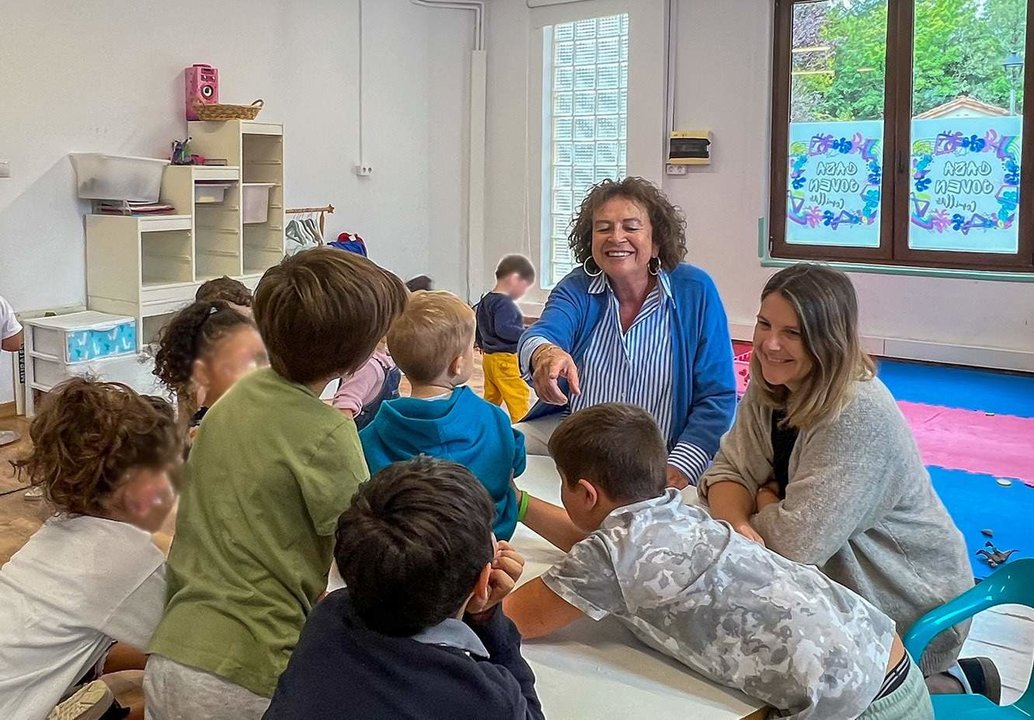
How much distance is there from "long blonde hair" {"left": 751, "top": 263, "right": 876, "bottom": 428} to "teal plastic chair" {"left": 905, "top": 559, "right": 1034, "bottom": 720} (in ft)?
1.09

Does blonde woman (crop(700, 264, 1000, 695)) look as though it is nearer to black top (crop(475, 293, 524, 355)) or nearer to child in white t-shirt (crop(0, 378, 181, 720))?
child in white t-shirt (crop(0, 378, 181, 720))

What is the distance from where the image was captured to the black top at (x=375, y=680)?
86 cm

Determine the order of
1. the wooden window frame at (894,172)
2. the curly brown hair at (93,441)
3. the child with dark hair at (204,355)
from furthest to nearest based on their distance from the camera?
the wooden window frame at (894,172) < the child with dark hair at (204,355) < the curly brown hair at (93,441)

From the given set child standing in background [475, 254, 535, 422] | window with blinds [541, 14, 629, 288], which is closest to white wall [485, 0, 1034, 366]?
window with blinds [541, 14, 629, 288]

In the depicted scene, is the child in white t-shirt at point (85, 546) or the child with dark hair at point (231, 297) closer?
the child in white t-shirt at point (85, 546)

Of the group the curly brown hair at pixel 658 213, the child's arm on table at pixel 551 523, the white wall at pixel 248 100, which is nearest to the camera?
the child's arm on table at pixel 551 523

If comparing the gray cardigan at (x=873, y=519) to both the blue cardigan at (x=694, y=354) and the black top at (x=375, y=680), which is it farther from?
the black top at (x=375, y=680)

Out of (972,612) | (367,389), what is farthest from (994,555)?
(367,389)

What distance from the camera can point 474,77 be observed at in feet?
24.1

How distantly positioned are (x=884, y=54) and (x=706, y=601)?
220 inches

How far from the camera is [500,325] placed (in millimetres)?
3135

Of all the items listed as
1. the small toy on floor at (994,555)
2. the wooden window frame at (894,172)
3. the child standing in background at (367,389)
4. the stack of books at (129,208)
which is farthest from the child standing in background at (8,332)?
the wooden window frame at (894,172)

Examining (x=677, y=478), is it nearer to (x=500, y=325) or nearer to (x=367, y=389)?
(x=367, y=389)

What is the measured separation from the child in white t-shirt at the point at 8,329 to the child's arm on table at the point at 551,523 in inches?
132
